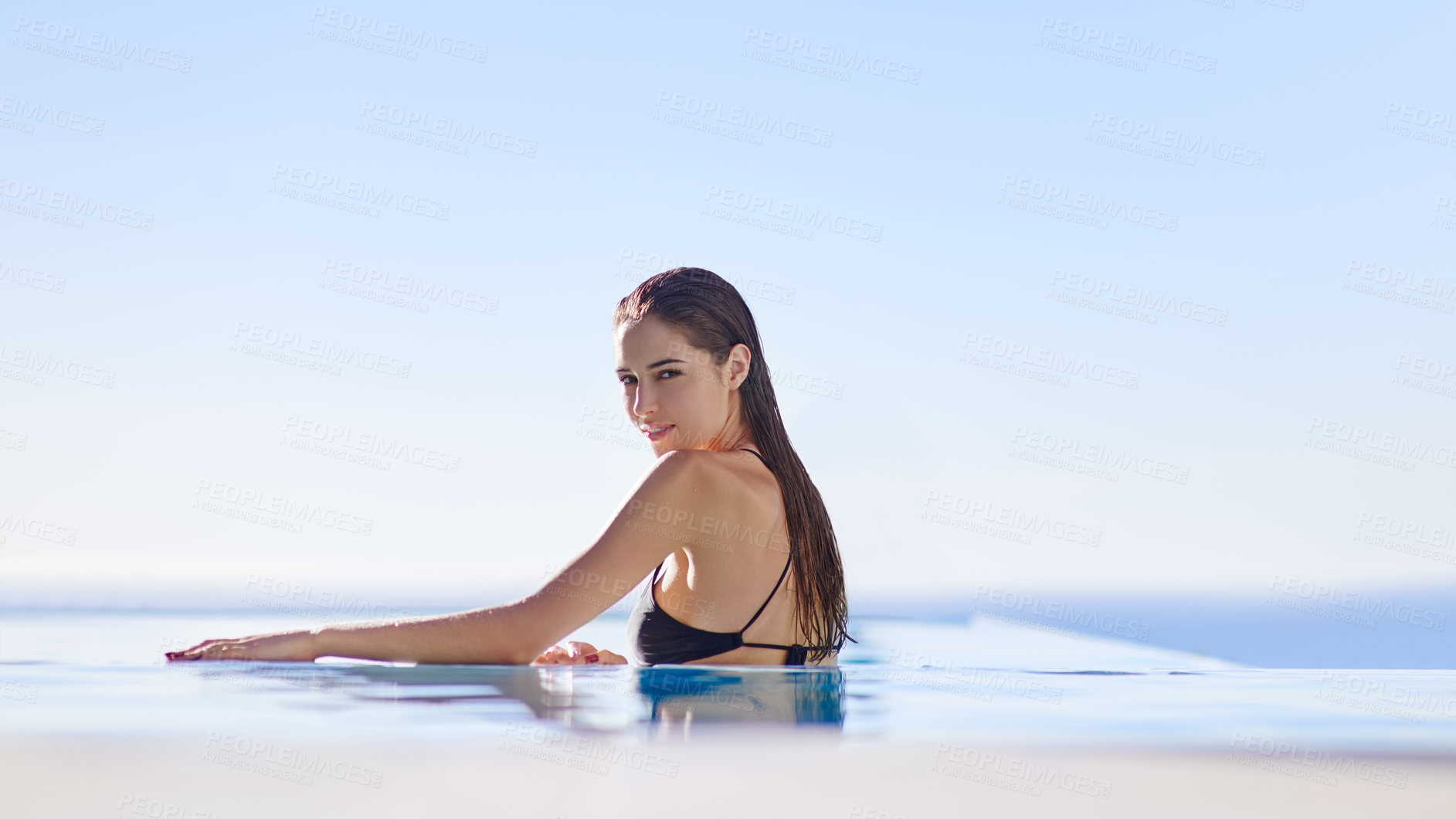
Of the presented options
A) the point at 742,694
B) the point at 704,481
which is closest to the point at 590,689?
the point at 742,694

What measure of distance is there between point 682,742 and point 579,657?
39.4 inches

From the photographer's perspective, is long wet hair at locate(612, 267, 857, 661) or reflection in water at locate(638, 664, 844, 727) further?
long wet hair at locate(612, 267, 857, 661)

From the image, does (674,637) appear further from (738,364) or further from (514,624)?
(738,364)

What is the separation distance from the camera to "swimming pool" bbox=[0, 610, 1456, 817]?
3.79ft

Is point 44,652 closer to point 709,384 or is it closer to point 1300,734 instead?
point 709,384

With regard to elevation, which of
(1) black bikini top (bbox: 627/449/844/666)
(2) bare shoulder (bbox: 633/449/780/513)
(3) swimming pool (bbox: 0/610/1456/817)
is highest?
(2) bare shoulder (bbox: 633/449/780/513)

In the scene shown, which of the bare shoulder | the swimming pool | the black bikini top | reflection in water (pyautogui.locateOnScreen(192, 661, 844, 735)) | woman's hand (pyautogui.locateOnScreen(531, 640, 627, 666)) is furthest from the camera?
woman's hand (pyautogui.locateOnScreen(531, 640, 627, 666))

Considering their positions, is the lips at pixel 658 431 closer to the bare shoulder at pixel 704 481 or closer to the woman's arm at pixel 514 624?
the bare shoulder at pixel 704 481

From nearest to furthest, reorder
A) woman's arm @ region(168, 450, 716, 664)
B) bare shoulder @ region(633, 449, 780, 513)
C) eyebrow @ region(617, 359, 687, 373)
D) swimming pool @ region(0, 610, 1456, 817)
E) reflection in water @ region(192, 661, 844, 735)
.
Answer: swimming pool @ region(0, 610, 1456, 817) < reflection in water @ region(192, 661, 844, 735) < woman's arm @ region(168, 450, 716, 664) < bare shoulder @ region(633, 449, 780, 513) < eyebrow @ region(617, 359, 687, 373)

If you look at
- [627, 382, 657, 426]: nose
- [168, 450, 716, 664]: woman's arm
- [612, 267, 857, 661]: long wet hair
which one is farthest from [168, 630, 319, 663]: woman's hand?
[612, 267, 857, 661]: long wet hair

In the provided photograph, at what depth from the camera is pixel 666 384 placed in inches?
84.8

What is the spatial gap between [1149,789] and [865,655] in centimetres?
519

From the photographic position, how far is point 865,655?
6.30m

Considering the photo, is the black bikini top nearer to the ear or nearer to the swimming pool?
the swimming pool
